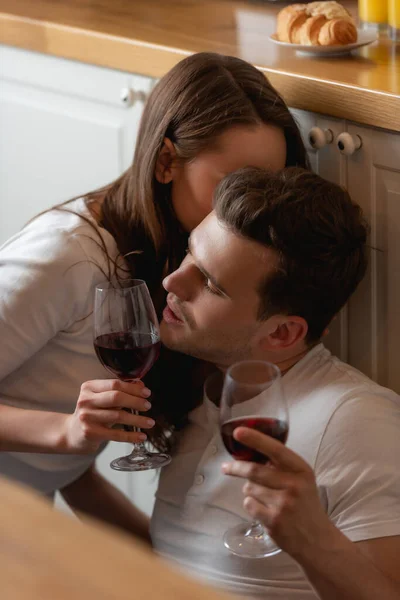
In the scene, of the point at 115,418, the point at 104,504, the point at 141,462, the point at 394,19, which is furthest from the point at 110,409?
the point at 394,19

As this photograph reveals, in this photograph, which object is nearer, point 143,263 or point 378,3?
point 143,263

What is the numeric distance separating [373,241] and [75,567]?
1.02 metres

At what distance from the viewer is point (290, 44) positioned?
156 cm

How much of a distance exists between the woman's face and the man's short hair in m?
0.08

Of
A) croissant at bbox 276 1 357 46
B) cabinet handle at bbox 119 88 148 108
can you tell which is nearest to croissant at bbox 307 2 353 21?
croissant at bbox 276 1 357 46

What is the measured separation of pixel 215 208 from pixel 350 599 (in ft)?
1.78

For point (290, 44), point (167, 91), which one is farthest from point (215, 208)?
point (290, 44)

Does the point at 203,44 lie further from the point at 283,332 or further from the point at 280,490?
the point at 280,490

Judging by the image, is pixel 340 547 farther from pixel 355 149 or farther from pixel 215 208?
pixel 355 149

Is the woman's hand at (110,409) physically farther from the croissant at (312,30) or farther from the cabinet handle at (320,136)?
the croissant at (312,30)

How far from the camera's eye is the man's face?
126cm

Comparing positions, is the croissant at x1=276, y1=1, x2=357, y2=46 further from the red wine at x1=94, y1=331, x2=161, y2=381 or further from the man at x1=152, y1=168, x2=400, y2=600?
the red wine at x1=94, y1=331, x2=161, y2=381

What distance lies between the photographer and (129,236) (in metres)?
1.46

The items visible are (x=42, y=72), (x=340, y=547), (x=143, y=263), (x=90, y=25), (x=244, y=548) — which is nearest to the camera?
(x=340, y=547)
